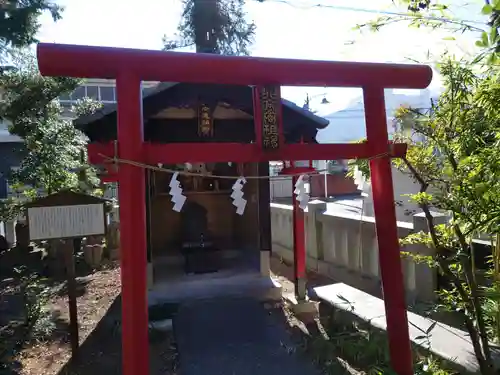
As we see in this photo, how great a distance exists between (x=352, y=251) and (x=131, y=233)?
5213mm

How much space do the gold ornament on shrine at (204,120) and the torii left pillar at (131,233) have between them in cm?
326

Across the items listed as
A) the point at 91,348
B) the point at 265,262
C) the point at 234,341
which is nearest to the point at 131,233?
the point at 234,341

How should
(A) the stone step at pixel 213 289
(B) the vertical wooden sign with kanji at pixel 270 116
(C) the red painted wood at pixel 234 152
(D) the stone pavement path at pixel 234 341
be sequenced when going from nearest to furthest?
(C) the red painted wood at pixel 234 152 < (B) the vertical wooden sign with kanji at pixel 270 116 < (D) the stone pavement path at pixel 234 341 < (A) the stone step at pixel 213 289

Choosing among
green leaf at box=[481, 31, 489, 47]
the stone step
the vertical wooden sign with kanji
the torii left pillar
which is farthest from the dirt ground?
green leaf at box=[481, 31, 489, 47]

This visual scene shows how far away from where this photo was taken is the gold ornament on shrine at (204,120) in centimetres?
595

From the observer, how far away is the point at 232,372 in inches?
171

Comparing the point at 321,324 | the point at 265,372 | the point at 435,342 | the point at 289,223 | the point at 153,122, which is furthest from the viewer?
the point at 289,223

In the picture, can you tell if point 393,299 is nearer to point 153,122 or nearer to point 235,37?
point 153,122

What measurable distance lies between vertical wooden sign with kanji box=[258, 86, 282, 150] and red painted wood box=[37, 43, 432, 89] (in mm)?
71

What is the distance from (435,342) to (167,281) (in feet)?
15.5

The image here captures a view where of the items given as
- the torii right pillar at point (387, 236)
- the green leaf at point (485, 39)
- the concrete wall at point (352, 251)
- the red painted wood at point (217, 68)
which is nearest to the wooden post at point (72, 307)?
the red painted wood at point (217, 68)

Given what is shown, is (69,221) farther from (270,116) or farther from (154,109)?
(270,116)

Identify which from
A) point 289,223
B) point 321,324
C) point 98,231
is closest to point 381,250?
point 321,324

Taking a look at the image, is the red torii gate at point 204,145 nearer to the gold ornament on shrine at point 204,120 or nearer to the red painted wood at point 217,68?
the red painted wood at point 217,68
